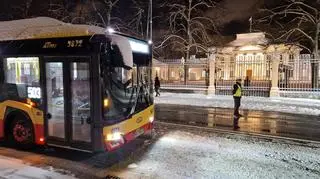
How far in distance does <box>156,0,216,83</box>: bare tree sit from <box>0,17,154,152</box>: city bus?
92.2 ft

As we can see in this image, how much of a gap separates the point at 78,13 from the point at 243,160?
35.3 meters

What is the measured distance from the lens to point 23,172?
23.2 feet

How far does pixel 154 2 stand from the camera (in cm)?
3916

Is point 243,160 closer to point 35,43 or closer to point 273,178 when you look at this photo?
point 273,178

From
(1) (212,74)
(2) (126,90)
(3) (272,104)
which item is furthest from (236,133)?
(1) (212,74)

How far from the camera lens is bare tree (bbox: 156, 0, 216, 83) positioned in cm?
3675

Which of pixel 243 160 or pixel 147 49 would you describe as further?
pixel 147 49

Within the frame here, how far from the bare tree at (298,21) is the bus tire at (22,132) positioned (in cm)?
2579

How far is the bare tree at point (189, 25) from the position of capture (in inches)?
1447

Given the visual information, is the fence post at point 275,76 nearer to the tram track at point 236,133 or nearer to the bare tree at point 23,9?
the tram track at point 236,133

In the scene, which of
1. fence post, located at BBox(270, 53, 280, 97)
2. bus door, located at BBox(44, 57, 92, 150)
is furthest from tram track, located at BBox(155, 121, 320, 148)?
fence post, located at BBox(270, 53, 280, 97)

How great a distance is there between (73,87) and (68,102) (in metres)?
0.38

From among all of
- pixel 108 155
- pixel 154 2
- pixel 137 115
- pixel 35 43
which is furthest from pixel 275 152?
pixel 154 2

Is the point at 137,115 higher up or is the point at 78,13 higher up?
the point at 78,13
